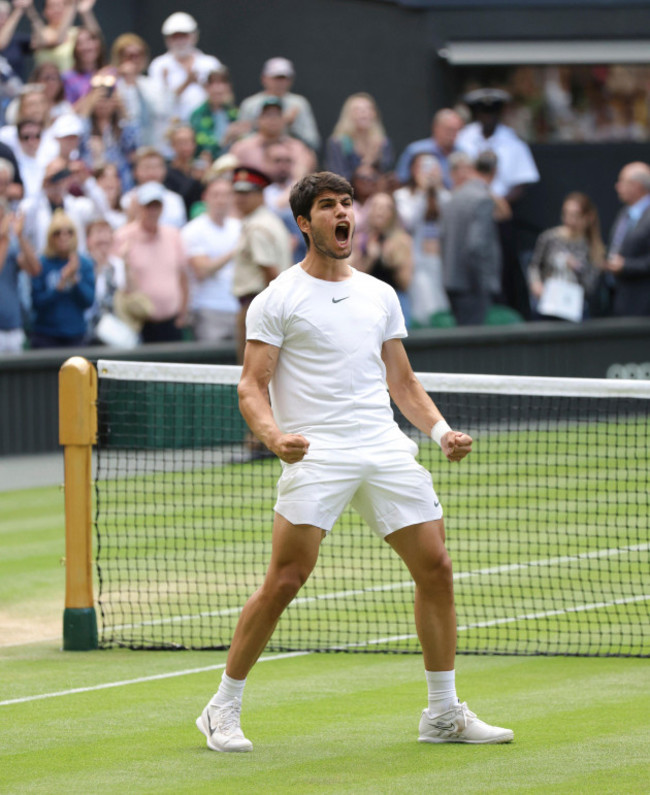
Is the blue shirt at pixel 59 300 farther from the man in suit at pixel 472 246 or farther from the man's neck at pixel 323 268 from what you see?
the man's neck at pixel 323 268

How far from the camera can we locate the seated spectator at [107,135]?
16.3 meters

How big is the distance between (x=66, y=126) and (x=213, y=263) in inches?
73.8

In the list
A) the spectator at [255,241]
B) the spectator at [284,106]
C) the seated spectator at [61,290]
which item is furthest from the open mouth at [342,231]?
the spectator at [284,106]

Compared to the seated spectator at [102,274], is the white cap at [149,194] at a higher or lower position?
higher

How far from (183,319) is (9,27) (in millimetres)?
3776

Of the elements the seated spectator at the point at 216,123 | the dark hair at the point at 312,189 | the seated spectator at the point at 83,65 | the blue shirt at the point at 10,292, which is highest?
the seated spectator at the point at 83,65

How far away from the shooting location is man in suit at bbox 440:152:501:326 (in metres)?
17.8

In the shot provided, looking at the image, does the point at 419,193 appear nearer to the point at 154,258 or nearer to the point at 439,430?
the point at 154,258

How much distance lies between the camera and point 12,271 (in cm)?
1495

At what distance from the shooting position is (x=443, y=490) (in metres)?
12.8

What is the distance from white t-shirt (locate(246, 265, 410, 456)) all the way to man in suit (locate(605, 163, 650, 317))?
13102 mm

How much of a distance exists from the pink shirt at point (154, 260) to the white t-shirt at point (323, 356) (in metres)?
9.60

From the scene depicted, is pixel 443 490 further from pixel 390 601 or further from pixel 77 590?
pixel 77 590

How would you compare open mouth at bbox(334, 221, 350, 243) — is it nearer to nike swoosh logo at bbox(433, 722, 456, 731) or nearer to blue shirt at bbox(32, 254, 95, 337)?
nike swoosh logo at bbox(433, 722, 456, 731)
